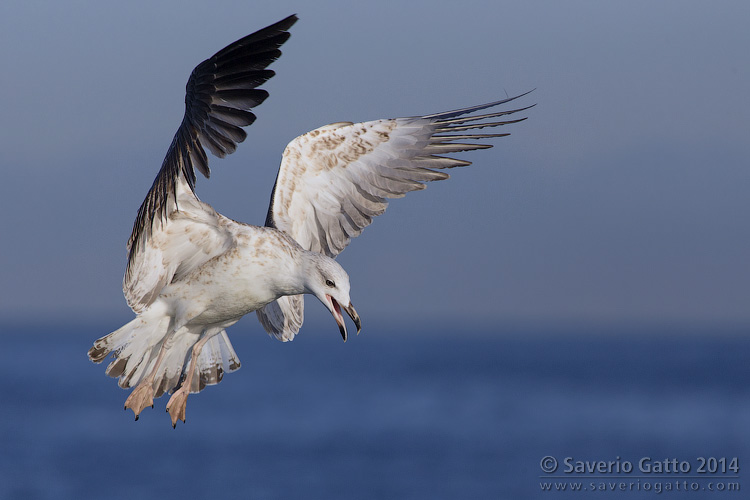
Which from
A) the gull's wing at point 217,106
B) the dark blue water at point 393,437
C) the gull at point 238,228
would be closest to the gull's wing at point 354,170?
the gull at point 238,228

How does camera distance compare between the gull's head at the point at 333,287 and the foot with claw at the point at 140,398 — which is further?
the foot with claw at the point at 140,398

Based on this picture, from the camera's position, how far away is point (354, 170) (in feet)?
36.0

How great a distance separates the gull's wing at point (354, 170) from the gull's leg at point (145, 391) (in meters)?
1.33

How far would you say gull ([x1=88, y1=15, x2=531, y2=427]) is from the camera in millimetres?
7973

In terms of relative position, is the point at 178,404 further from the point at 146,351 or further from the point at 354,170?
the point at 354,170

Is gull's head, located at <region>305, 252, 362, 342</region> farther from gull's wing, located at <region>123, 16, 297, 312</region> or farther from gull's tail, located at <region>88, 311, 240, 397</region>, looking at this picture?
gull's tail, located at <region>88, 311, 240, 397</region>

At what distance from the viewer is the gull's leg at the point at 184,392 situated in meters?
9.88

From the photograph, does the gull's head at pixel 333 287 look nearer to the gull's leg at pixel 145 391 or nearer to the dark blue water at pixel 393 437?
the gull's leg at pixel 145 391

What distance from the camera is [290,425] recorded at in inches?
2719

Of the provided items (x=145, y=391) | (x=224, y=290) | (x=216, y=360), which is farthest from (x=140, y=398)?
(x=224, y=290)

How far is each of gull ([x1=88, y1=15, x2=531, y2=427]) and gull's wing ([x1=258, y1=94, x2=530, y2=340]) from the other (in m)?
0.01

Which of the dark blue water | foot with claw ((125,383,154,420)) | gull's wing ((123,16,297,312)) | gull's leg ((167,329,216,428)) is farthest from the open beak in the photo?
the dark blue water

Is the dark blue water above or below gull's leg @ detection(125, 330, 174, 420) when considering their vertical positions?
below

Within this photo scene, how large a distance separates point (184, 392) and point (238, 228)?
168 centimetres
